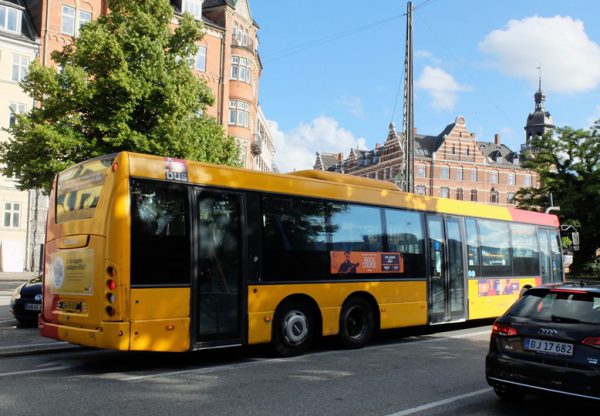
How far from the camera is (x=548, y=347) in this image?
575 cm

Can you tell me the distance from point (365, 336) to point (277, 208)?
3.01m

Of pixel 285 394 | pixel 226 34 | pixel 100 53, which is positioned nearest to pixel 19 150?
pixel 100 53

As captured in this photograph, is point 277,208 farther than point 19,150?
No

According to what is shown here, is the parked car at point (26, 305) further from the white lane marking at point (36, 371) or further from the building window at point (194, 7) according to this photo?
the building window at point (194, 7)

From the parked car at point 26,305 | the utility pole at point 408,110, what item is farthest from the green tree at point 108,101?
the parked car at point 26,305

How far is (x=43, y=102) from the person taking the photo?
20453 mm

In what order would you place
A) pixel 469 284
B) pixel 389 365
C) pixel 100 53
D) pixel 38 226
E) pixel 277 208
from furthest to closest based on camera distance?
pixel 38 226 < pixel 100 53 < pixel 469 284 < pixel 277 208 < pixel 389 365

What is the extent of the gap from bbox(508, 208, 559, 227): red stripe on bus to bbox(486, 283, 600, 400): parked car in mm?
8690

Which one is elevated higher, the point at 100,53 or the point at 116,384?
the point at 100,53

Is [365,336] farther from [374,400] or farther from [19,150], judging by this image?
[19,150]

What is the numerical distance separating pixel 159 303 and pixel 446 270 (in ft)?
22.8

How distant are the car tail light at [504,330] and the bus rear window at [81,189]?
5.28 meters

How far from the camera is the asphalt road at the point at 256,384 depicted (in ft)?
19.5

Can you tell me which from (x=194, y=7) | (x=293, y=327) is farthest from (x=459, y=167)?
(x=293, y=327)
